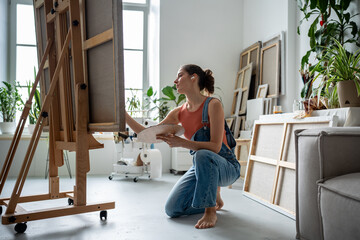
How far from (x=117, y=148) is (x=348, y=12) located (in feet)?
10.3

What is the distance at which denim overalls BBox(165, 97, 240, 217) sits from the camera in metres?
2.18

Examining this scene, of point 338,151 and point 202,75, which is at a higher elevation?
point 202,75

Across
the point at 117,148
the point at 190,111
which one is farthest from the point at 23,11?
the point at 190,111

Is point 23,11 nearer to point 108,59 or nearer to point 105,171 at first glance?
point 105,171

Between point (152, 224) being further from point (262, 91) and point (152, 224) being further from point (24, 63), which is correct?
point (24, 63)

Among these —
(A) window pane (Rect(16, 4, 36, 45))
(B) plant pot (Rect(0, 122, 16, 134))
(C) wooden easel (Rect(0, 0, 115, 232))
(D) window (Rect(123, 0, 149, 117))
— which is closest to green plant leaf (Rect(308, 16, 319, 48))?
(C) wooden easel (Rect(0, 0, 115, 232))

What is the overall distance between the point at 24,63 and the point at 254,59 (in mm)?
Answer: 3639

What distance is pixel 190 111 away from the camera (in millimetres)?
2531

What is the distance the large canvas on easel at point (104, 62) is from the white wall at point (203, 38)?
3.21 meters

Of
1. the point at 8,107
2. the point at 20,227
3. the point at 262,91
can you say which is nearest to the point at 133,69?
the point at 8,107

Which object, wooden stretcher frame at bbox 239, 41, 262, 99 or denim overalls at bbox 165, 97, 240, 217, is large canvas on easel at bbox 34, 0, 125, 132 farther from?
wooden stretcher frame at bbox 239, 41, 262, 99

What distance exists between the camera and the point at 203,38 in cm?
548

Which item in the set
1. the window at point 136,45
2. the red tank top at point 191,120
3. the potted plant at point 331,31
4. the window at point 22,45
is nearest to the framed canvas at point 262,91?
the potted plant at point 331,31

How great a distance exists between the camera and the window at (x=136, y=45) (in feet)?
19.3
